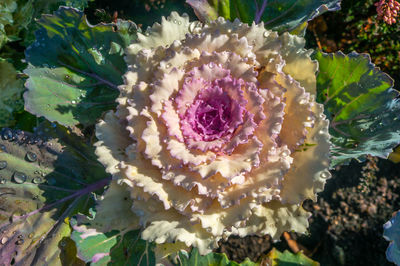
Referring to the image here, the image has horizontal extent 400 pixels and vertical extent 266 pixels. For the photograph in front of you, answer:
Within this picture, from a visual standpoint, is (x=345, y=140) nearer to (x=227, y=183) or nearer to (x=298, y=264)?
(x=227, y=183)

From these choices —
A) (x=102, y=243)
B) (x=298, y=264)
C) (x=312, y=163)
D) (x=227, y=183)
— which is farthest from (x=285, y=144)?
(x=298, y=264)

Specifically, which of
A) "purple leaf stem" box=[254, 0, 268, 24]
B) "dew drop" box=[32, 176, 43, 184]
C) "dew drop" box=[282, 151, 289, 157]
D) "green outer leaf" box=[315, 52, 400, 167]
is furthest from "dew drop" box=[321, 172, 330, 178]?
"dew drop" box=[32, 176, 43, 184]

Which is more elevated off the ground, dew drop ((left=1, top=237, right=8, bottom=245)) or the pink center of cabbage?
the pink center of cabbage

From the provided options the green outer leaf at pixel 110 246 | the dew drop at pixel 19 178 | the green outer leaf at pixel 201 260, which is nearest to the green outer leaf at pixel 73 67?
the dew drop at pixel 19 178

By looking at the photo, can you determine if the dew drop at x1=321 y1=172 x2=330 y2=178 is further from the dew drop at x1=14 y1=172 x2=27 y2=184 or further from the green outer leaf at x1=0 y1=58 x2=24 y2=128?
the green outer leaf at x1=0 y1=58 x2=24 y2=128

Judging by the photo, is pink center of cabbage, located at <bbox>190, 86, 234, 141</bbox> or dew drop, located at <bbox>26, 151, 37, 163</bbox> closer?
pink center of cabbage, located at <bbox>190, 86, 234, 141</bbox>
